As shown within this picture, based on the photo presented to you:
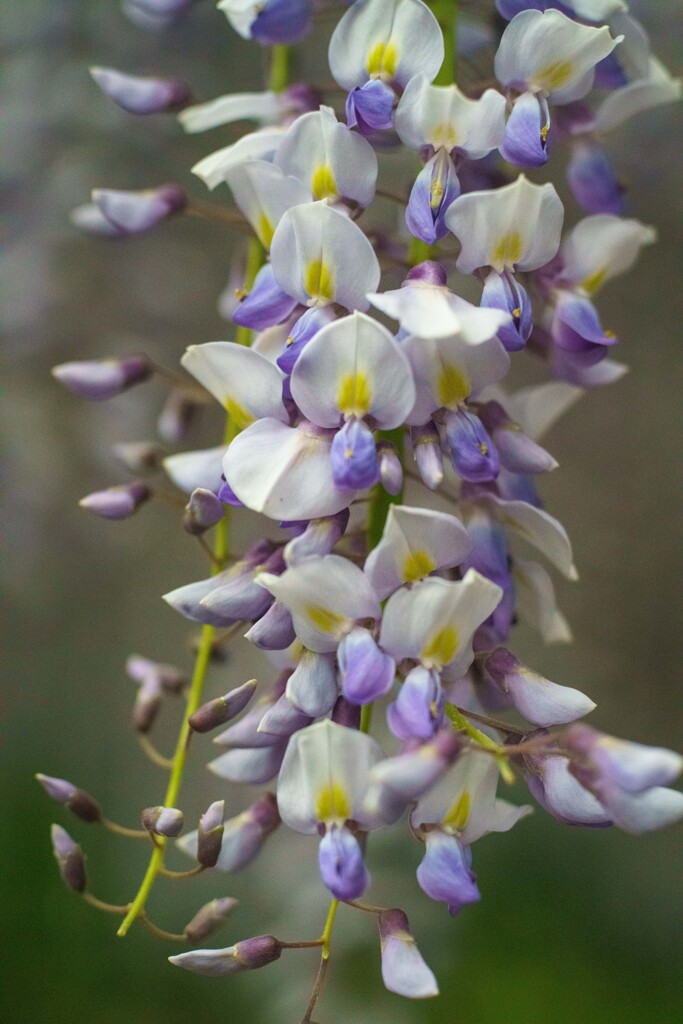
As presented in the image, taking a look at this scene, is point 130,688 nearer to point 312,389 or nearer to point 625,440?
point 625,440

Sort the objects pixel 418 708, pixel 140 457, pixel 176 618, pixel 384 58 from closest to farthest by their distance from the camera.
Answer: pixel 418 708 < pixel 384 58 < pixel 140 457 < pixel 176 618

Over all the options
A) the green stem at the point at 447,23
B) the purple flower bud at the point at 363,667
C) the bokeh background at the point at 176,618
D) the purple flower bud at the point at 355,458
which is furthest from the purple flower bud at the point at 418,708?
the bokeh background at the point at 176,618

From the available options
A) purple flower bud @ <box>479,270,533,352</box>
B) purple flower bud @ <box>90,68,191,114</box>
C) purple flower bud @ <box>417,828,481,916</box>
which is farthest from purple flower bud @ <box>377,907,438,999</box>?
purple flower bud @ <box>90,68,191,114</box>

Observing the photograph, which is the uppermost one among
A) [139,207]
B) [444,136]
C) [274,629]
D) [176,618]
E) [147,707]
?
[444,136]

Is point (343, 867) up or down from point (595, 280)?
down

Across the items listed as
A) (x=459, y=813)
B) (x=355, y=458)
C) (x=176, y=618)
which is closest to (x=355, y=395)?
(x=355, y=458)

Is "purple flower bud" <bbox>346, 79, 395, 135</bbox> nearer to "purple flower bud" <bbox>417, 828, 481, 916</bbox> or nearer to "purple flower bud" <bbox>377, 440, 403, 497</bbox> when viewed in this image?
"purple flower bud" <bbox>377, 440, 403, 497</bbox>

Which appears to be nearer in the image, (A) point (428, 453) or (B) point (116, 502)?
(A) point (428, 453)

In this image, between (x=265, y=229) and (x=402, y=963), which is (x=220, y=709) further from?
(x=265, y=229)
